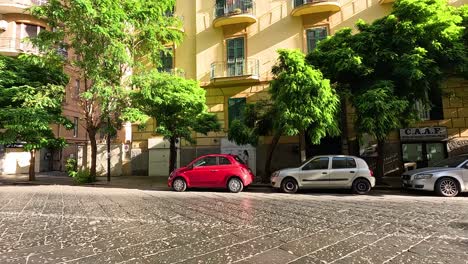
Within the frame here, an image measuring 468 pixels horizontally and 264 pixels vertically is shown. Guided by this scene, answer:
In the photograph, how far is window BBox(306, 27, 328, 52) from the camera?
18.1 m

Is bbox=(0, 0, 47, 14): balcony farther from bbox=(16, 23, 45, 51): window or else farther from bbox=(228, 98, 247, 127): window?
bbox=(228, 98, 247, 127): window

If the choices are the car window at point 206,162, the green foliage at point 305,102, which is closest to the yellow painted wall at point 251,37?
the green foliage at point 305,102

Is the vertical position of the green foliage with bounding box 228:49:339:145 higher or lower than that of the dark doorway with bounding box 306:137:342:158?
higher

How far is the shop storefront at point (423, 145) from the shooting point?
1652 centimetres

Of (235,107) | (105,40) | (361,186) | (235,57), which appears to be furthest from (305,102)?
(105,40)

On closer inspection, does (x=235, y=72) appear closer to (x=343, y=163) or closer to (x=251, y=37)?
(x=251, y=37)

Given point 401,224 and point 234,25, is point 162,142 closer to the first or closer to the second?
point 234,25

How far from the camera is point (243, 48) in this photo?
62.7 feet

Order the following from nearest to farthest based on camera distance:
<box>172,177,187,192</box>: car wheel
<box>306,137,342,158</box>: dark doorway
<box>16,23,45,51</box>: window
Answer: <box>172,177,187,192</box>: car wheel < <box>306,137,342,158</box>: dark doorway < <box>16,23,45,51</box>: window

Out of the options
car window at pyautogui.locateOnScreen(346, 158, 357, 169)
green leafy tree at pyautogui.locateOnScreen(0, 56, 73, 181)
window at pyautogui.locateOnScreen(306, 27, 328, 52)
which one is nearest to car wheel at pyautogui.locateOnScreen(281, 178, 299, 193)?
car window at pyautogui.locateOnScreen(346, 158, 357, 169)

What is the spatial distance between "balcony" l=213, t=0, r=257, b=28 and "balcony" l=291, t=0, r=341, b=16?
247 centimetres

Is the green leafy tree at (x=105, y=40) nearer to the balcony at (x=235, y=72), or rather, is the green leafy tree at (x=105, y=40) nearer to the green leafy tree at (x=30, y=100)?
the green leafy tree at (x=30, y=100)

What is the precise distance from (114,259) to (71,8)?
14.0m

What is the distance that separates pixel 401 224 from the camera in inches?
247
